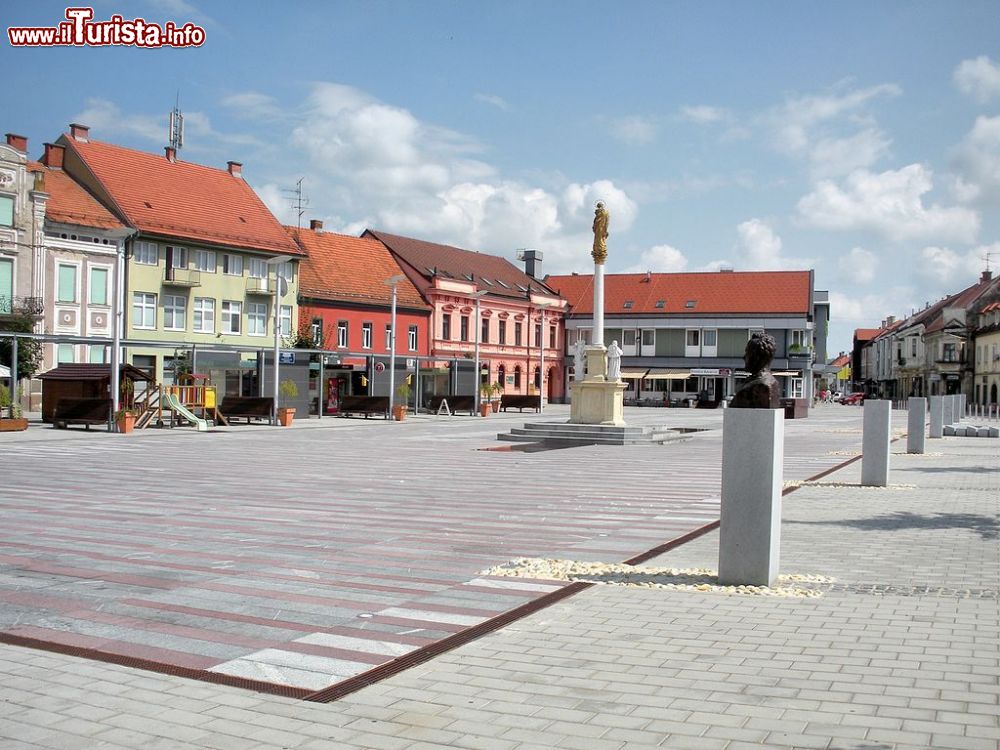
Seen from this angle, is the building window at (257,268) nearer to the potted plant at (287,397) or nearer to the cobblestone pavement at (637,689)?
the potted plant at (287,397)

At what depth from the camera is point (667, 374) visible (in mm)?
83000

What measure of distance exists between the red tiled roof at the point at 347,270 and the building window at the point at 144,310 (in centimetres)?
1084

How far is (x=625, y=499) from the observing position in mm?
14539

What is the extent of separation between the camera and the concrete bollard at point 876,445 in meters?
16.6

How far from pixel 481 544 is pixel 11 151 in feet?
138

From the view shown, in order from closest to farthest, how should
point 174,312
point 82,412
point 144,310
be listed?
point 82,412 → point 144,310 → point 174,312

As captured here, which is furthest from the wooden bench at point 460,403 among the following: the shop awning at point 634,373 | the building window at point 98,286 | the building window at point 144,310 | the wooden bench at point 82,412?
the shop awning at point 634,373

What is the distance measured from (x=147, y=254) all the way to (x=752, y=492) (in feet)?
153

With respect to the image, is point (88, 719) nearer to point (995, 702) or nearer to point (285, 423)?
point (995, 702)

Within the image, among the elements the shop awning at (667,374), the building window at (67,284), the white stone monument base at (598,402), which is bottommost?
the white stone monument base at (598,402)

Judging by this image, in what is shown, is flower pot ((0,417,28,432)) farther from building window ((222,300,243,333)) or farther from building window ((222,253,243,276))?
building window ((222,253,243,276))

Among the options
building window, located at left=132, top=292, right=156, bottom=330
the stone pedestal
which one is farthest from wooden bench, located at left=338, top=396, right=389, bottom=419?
the stone pedestal

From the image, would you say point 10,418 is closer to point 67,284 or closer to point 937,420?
point 67,284

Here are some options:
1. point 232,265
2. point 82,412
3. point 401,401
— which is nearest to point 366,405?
point 401,401
